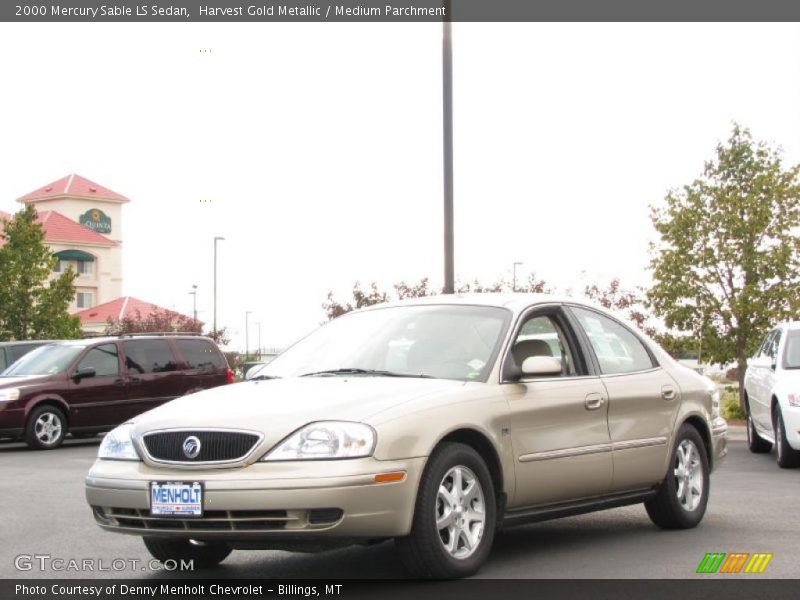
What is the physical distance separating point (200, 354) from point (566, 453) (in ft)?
52.8

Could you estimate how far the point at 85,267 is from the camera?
128125mm

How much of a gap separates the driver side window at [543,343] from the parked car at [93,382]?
45.6ft

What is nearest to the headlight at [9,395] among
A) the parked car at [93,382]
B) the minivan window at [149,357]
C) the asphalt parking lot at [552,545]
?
the parked car at [93,382]

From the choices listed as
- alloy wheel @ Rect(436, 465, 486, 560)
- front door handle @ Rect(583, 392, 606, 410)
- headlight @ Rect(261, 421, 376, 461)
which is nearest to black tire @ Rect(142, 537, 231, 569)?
headlight @ Rect(261, 421, 376, 461)

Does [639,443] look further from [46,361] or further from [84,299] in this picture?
[84,299]

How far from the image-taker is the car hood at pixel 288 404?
23.0 ft

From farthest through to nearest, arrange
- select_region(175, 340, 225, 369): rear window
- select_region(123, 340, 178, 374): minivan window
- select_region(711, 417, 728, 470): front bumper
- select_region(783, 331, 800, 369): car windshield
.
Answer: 1. select_region(175, 340, 225, 369): rear window
2. select_region(123, 340, 178, 374): minivan window
3. select_region(783, 331, 800, 369): car windshield
4. select_region(711, 417, 728, 470): front bumper

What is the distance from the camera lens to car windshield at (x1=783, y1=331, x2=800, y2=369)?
15.5 meters

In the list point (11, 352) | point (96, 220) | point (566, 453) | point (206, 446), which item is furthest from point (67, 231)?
point (206, 446)

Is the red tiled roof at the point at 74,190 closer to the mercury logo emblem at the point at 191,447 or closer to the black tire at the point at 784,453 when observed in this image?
the black tire at the point at 784,453

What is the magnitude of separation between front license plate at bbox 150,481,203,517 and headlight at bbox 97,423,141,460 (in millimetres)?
→ 328

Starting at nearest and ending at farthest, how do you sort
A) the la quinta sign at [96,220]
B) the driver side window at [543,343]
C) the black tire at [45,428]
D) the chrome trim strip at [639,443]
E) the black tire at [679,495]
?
the driver side window at [543,343] < the chrome trim strip at [639,443] < the black tire at [679,495] < the black tire at [45,428] < the la quinta sign at [96,220]

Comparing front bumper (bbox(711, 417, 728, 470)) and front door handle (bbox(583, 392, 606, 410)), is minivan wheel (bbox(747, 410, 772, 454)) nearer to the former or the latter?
A: front bumper (bbox(711, 417, 728, 470))

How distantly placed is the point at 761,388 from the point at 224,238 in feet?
176
